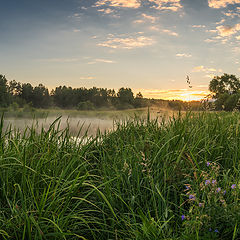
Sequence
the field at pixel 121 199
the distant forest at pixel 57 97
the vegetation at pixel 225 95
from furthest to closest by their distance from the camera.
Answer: the distant forest at pixel 57 97 < the vegetation at pixel 225 95 < the field at pixel 121 199

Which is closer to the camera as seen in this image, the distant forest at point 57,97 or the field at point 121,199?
the field at point 121,199

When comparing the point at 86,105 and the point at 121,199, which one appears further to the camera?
the point at 86,105

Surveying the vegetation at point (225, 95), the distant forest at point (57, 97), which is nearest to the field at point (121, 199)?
the vegetation at point (225, 95)

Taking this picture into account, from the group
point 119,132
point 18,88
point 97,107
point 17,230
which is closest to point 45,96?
point 18,88

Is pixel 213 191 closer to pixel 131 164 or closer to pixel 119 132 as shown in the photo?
pixel 131 164

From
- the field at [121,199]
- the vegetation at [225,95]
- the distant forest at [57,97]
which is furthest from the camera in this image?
the distant forest at [57,97]

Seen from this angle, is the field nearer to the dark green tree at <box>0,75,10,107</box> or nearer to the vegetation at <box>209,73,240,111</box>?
the vegetation at <box>209,73,240,111</box>

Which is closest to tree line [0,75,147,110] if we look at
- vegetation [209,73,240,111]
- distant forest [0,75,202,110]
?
distant forest [0,75,202,110]

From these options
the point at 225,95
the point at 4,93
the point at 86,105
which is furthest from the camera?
the point at 4,93

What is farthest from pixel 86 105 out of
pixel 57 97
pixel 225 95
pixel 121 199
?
pixel 121 199

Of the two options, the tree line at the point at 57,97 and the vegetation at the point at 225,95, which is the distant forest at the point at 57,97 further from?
the vegetation at the point at 225,95

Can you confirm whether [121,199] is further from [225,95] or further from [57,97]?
[57,97]

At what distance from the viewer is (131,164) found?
2.74m

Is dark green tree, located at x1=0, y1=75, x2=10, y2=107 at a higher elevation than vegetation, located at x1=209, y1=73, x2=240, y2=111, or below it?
higher
